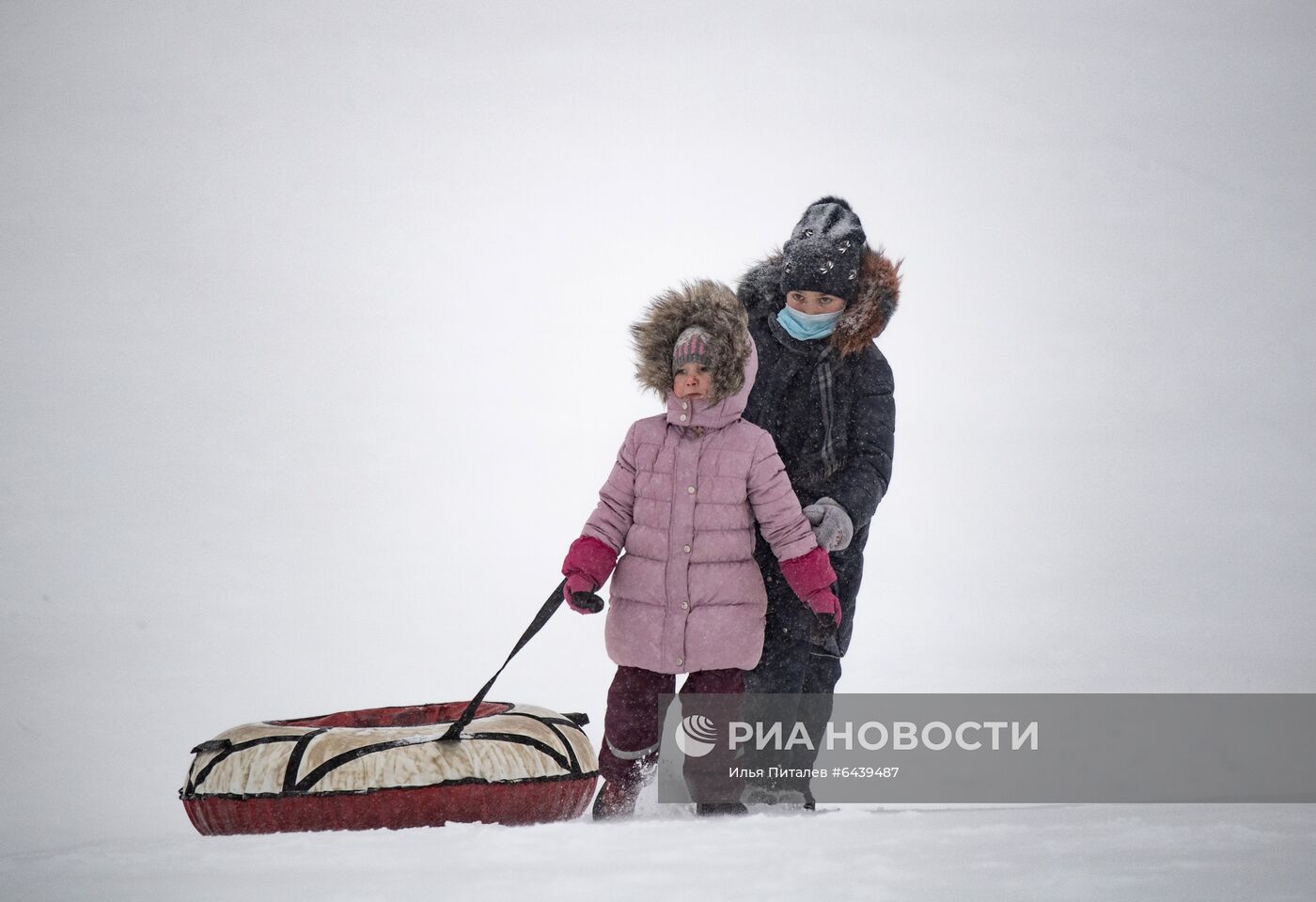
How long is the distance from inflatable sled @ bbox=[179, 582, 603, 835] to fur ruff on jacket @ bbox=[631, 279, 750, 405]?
1.78 ft

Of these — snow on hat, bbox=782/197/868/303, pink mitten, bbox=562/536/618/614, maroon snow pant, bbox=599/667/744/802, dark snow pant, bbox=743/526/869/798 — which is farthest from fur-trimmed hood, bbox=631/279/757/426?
maroon snow pant, bbox=599/667/744/802

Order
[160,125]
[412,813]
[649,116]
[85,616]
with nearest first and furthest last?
[412,813]
[85,616]
[160,125]
[649,116]

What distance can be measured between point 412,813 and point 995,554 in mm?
7085

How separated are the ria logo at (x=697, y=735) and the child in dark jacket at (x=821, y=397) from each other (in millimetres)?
282

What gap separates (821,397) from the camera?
9.39ft

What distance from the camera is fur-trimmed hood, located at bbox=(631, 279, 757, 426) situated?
2.55 meters

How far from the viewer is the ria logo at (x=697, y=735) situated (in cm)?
254

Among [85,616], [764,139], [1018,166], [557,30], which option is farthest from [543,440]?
[557,30]

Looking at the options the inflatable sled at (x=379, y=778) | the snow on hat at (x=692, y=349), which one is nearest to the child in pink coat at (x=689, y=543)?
the snow on hat at (x=692, y=349)

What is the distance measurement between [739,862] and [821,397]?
121 centimetres

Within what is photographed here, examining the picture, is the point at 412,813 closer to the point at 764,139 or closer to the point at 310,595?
the point at 310,595

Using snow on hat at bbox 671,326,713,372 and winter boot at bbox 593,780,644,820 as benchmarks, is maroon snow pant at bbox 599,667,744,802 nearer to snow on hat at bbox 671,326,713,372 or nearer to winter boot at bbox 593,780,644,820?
winter boot at bbox 593,780,644,820

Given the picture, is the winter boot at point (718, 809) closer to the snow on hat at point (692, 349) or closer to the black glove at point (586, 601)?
the black glove at point (586, 601)

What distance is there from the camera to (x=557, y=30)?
64188mm
